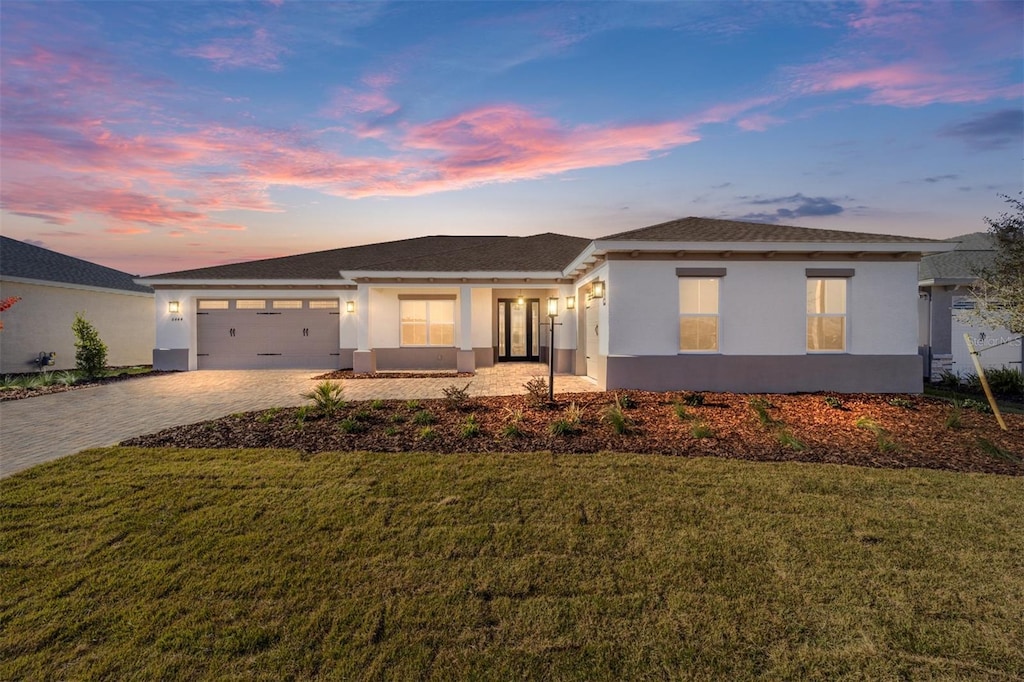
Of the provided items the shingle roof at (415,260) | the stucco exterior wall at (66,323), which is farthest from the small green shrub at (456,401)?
the stucco exterior wall at (66,323)

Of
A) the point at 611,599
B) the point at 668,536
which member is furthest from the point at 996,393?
the point at 611,599

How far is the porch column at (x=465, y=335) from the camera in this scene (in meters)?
15.6

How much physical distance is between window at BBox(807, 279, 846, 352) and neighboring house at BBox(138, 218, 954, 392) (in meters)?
0.04

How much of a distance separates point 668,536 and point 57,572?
495 centimetres

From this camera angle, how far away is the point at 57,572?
358 cm

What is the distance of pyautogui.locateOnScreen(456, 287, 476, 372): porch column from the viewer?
15570mm

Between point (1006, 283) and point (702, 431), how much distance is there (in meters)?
9.87

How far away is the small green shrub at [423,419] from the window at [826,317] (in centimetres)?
1019

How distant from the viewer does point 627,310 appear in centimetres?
1098

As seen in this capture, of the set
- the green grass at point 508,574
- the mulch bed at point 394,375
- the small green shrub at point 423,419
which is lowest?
the green grass at point 508,574

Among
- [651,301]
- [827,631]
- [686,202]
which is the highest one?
[686,202]

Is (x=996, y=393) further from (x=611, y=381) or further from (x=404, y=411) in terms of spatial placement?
(x=404, y=411)

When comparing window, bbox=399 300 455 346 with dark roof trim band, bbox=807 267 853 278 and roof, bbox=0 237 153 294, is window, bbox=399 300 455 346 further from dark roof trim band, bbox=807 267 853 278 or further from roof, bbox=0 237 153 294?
roof, bbox=0 237 153 294

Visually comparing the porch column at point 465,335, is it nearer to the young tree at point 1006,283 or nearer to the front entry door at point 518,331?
the front entry door at point 518,331
